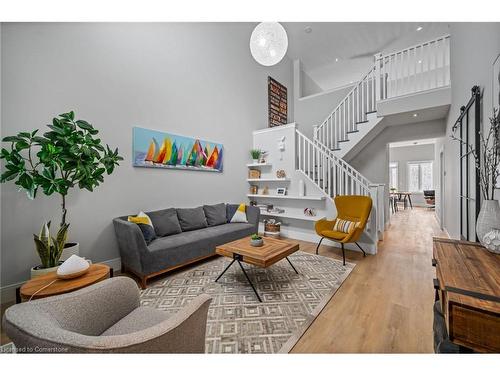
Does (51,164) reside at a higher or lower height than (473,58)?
lower

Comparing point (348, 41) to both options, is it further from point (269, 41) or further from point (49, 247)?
point (49, 247)

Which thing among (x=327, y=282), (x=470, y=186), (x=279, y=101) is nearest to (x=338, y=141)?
(x=279, y=101)

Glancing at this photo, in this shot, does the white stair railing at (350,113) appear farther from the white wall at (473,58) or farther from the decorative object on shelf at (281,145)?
the white wall at (473,58)

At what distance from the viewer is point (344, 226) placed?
3.15m

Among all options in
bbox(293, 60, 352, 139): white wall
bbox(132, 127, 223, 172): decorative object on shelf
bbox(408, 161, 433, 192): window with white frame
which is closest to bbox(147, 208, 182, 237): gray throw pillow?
bbox(132, 127, 223, 172): decorative object on shelf

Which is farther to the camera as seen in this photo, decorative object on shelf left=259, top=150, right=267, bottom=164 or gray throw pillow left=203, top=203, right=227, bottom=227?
decorative object on shelf left=259, top=150, right=267, bottom=164

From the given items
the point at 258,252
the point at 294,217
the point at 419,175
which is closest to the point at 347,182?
the point at 294,217

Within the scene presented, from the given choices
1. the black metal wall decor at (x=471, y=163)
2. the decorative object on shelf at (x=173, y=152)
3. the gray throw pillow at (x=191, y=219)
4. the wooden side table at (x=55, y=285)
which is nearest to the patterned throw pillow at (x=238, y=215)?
the gray throw pillow at (x=191, y=219)

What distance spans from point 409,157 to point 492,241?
10.4m

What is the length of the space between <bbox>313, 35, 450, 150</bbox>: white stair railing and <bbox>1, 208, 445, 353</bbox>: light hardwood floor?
9.01 ft

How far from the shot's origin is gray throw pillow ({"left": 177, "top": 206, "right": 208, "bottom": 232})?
3.23 metres

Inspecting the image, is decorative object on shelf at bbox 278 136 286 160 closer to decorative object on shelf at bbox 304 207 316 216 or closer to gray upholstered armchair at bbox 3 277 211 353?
decorative object on shelf at bbox 304 207 316 216

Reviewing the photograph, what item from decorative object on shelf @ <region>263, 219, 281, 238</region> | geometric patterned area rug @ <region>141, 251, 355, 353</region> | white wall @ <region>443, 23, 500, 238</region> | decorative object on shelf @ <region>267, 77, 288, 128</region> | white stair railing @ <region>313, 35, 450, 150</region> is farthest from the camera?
decorative object on shelf @ <region>267, 77, 288, 128</region>

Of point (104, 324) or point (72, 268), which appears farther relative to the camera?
point (72, 268)
